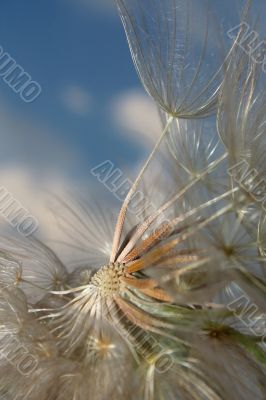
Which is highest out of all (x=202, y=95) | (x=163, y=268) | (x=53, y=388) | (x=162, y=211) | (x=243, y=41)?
(x=243, y=41)

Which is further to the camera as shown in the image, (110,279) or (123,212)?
(123,212)

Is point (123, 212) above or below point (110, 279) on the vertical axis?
above

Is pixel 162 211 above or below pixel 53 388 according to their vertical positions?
above

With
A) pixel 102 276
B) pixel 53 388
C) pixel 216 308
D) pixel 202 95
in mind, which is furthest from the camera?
pixel 202 95

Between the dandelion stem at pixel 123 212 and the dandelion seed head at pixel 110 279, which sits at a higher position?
the dandelion stem at pixel 123 212

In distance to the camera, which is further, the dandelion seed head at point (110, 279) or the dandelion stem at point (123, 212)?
the dandelion stem at point (123, 212)

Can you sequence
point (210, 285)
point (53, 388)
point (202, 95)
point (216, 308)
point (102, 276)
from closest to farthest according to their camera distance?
point (210, 285) → point (216, 308) → point (53, 388) → point (102, 276) → point (202, 95)

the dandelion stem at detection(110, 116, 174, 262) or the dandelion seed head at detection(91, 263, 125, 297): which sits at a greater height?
the dandelion stem at detection(110, 116, 174, 262)

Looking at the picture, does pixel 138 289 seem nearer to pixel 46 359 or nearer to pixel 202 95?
pixel 46 359

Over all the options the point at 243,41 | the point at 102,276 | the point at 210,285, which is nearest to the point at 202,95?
the point at 243,41

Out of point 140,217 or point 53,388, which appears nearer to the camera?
point 53,388

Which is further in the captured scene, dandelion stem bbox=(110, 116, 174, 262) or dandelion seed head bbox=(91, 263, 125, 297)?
dandelion stem bbox=(110, 116, 174, 262)
